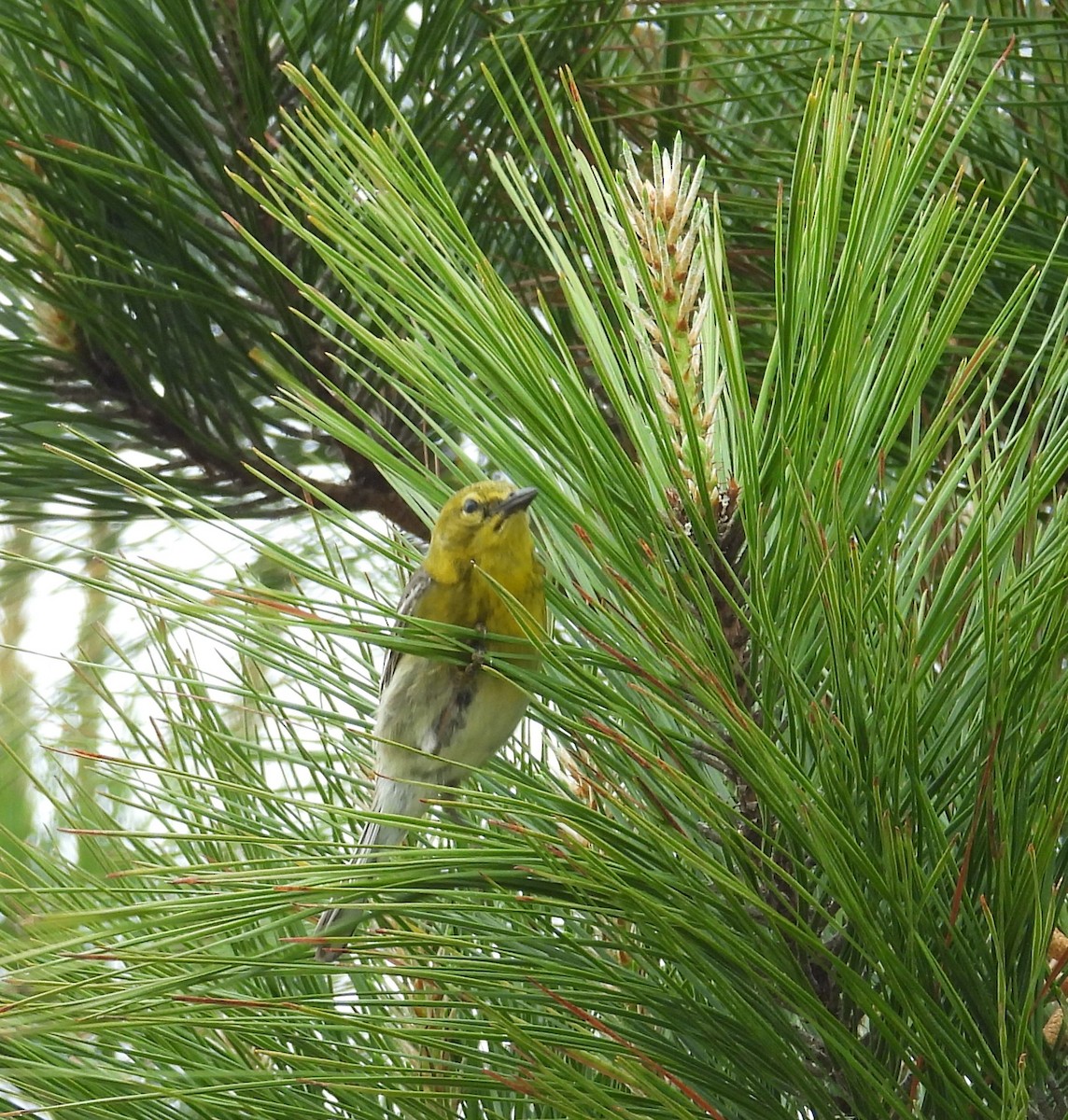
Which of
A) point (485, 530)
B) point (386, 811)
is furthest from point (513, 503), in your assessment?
point (386, 811)

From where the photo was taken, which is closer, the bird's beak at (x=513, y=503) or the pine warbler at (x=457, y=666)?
the bird's beak at (x=513, y=503)

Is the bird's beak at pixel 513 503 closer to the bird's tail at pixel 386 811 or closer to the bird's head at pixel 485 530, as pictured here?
the bird's head at pixel 485 530

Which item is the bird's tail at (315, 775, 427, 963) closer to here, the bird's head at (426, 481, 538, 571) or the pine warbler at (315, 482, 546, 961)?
the pine warbler at (315, 482, 546, 961)

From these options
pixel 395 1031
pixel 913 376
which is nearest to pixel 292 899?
pixel 395 1031

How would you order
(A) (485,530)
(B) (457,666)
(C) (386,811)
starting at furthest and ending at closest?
1. (C) (386,811)
2. (A) (485,530)
3. (B) (457,666)

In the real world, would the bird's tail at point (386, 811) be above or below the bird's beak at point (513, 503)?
below

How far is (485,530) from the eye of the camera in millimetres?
1601

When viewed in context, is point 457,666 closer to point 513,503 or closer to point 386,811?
point 513,503

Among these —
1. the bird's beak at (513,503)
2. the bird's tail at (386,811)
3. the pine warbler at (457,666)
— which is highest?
the bird's beak at (513,503)

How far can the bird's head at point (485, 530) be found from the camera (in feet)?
4.78

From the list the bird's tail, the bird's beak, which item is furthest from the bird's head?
the bird's tail

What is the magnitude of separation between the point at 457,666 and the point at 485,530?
0.21 meters

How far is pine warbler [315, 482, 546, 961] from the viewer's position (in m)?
1.55

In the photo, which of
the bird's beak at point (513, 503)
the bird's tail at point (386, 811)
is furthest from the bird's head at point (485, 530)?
the bird's tail at point (386, 811)
